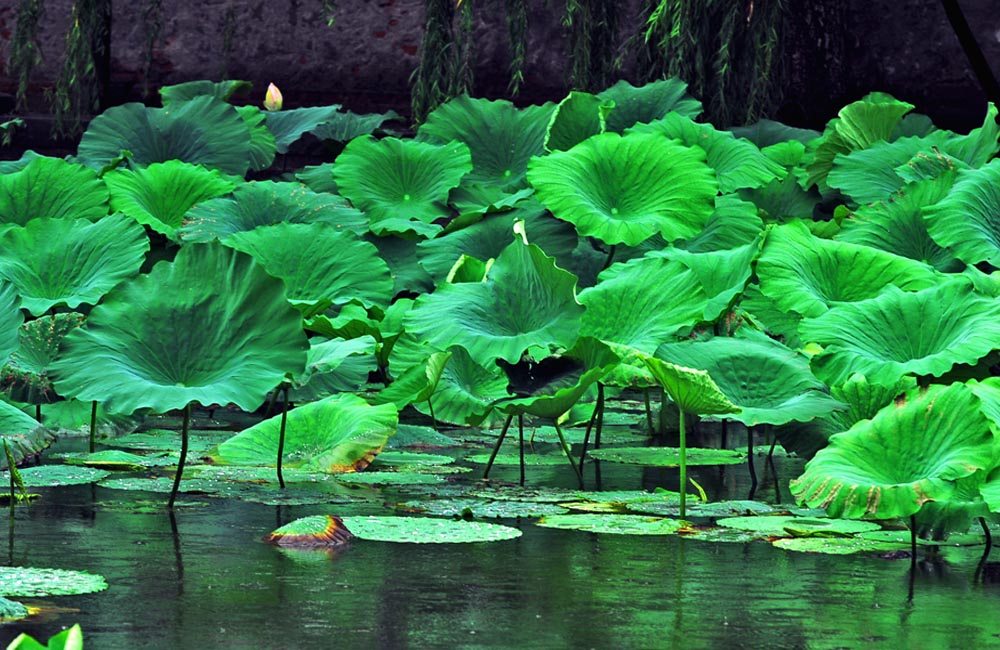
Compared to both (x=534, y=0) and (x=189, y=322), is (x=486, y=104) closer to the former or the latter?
(x=534, y=0)

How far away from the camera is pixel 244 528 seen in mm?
3070

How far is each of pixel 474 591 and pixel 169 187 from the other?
337cm

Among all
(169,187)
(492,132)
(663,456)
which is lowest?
(663,456)

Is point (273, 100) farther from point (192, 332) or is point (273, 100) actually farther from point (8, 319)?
point (192, 332)

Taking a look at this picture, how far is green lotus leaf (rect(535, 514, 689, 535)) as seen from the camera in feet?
10.2

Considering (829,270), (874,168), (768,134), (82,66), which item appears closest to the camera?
(829,270)

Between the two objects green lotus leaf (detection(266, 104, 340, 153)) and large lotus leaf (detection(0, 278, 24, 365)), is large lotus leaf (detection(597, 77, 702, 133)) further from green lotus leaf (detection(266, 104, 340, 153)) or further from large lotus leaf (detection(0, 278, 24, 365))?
large lotus leaf (detection(0, 278, 24, 365))

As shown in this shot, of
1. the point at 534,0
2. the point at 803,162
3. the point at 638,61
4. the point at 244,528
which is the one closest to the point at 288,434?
the point at 244,528

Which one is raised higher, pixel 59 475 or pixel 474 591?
pixel 59 475

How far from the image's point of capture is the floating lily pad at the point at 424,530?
297cm

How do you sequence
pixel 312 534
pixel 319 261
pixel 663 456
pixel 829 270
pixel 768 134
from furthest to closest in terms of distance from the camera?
pixel 768 134 < pixel 319 261 < pixel 829 270 < pixel 663 456 < pixel 312 534

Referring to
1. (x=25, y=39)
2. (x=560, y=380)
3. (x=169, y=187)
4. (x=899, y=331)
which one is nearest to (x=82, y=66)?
(x=25, y=39)

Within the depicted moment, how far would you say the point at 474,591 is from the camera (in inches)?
100

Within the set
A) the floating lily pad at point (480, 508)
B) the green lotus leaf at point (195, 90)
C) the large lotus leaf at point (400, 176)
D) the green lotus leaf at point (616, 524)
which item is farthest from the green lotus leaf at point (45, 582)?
the green lotus leaf at point (195, 90)
